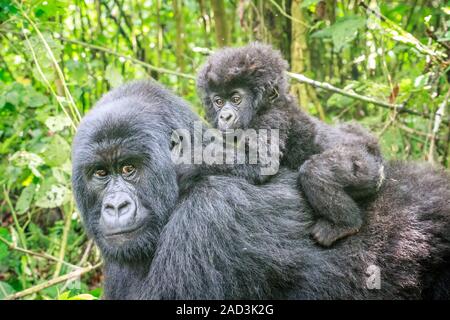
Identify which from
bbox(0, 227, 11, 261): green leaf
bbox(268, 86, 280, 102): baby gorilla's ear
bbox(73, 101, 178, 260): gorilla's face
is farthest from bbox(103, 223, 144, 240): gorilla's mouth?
bbox(0, 227, 11, 261): green leaf

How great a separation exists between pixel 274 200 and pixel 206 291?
1.79ft

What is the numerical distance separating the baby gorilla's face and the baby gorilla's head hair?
0.04 metres

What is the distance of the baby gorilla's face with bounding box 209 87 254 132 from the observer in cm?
341

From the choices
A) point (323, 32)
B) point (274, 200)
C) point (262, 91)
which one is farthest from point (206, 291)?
point (323, 32)

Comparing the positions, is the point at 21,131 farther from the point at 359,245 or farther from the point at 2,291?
the point at 359,245

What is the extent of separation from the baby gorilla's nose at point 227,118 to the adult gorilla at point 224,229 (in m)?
0.52

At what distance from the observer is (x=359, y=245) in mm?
2760

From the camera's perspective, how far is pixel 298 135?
3270 millimetres

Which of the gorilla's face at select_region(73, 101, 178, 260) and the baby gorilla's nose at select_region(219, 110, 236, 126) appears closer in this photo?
the gorilla's face at select_region(73, 101, 178, 260)

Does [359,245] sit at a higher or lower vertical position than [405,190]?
lower

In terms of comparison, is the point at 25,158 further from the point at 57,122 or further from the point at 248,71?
the point at 248,71

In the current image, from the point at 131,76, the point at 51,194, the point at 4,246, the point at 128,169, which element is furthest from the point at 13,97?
the point at 128,169

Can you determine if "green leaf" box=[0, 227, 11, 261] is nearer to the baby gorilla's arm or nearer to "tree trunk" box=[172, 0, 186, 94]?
the baby gorilla's arm

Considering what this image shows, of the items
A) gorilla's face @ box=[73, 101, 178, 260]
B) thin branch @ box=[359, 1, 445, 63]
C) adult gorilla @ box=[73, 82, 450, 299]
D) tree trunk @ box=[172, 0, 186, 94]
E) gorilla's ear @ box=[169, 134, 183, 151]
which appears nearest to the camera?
adult gorilla @ box=[73, 82, 450, 299]
